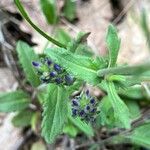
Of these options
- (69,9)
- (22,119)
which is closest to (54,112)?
(22,119)

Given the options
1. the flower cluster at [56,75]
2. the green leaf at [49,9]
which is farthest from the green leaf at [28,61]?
the flower cluster at [56,75]

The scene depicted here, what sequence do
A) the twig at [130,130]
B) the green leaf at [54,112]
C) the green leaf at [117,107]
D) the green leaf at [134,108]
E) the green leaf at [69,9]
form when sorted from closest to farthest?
the green leaf at [117,107] → the green leaf at [54,112] → the twig at [130,130] → the green leaf at [134,108] → the green leaf at [69,9]

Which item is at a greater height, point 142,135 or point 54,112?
point 54,112

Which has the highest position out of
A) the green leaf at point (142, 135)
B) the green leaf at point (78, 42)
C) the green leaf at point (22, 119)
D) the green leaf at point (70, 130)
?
the green leaf at point (78, 42)

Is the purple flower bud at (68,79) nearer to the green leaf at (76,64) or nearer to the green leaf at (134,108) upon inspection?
the green leaf at (76,64)

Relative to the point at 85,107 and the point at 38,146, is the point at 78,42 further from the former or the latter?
the point at 38,146

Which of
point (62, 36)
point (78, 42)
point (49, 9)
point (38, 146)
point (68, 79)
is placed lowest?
point (38, 146)
